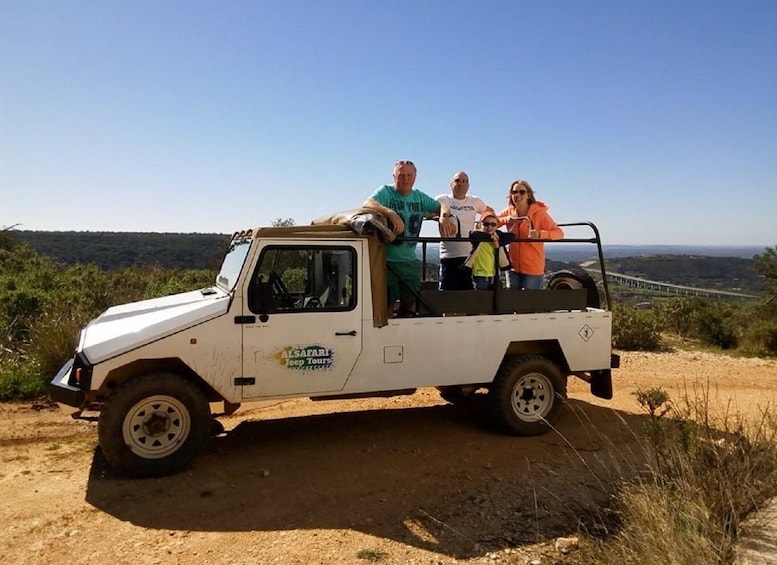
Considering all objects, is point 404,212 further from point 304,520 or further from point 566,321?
point 304,520

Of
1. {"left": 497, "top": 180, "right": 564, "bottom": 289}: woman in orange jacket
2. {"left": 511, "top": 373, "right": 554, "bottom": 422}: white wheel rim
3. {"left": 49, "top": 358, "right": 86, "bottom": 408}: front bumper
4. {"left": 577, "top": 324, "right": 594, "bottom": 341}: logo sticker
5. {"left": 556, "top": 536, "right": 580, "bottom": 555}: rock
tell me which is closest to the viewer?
{"left": 556, "top": 536, "right": 580, "bottom": 555}: rock

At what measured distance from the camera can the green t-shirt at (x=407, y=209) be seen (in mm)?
5309

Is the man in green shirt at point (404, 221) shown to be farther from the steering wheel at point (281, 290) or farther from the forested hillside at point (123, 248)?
the forested hillside at point (123, 248)

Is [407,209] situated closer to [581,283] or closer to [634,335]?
[581,283]

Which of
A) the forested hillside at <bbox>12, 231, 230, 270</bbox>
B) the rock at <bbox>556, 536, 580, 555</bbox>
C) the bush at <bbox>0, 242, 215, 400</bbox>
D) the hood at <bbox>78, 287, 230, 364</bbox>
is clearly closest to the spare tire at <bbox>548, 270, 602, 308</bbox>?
the rock at <bbox>556, 536, 580, 555</bbox>

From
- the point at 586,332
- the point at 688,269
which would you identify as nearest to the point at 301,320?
the point at 586,332

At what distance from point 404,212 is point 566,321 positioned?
1.97 m

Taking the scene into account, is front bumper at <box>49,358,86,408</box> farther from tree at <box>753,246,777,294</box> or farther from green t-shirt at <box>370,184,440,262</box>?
tree at <box>753,246,777,294</box>

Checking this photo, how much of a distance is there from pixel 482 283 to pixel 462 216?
31.8 inches

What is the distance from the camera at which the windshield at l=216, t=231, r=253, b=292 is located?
15.7 feet

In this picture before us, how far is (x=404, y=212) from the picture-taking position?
560 cm

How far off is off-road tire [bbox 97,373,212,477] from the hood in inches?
12.0

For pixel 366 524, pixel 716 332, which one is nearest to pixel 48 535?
pixel 366 524

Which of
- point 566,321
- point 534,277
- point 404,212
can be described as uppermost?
point 404,212
